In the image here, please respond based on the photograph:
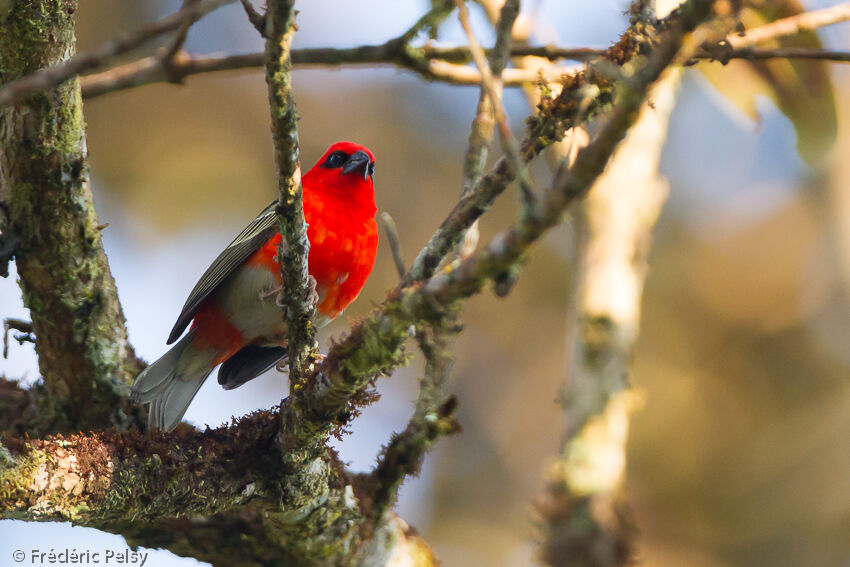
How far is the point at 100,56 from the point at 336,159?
350 centimetres

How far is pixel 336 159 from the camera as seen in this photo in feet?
17.8

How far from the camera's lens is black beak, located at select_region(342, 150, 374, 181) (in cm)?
514

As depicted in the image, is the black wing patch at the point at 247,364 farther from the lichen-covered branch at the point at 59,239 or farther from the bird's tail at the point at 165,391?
the lichen-covered branch at the point at 59,239

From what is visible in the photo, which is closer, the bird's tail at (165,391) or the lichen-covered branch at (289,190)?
the lichen-covered branch at (289,190)

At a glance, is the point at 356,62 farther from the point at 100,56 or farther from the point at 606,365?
the point at 100,56

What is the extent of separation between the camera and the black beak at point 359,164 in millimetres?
5141

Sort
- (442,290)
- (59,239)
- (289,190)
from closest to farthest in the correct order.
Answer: (442,290), (289,190), (59,239)

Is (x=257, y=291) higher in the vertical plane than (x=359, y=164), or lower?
lower

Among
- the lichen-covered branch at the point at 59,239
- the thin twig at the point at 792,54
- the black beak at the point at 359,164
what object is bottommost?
the lichen-covered branch at the point at 59,239

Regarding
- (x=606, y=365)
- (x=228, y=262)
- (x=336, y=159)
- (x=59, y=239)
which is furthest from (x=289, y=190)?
(x=336, y=159)

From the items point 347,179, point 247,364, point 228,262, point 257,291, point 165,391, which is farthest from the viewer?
point 347,179

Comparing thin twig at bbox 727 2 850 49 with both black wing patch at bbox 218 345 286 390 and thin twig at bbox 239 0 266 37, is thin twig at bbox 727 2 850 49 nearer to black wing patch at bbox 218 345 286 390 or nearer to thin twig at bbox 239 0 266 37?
thin twig at bbox 239 0 266 37

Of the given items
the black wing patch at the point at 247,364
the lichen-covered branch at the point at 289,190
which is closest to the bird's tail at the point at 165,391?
the black wing patch at the point at 247,364

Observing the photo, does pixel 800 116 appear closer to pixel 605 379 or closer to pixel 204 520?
pixel 605 379
